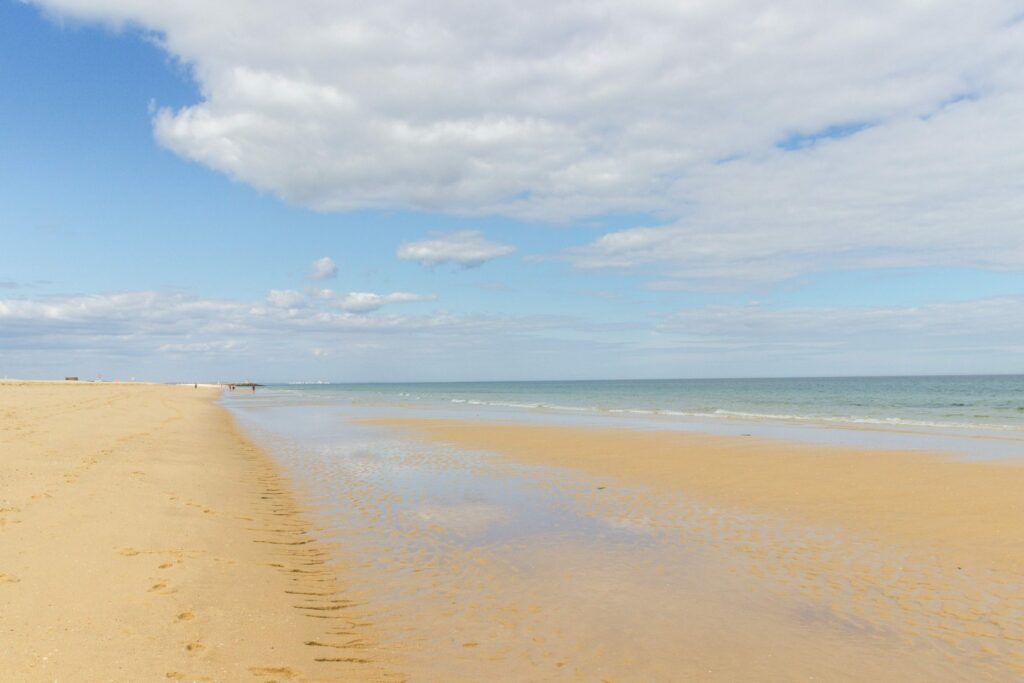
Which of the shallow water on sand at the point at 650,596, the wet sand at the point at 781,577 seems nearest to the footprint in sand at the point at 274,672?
the shallow water on sand at the point at 650,596

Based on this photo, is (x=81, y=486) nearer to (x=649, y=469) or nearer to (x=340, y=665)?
(x=340, y=665)

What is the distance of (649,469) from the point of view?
19.2m

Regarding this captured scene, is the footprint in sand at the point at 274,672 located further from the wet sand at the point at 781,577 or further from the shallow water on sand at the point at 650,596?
the wet sand at the point at 781,577

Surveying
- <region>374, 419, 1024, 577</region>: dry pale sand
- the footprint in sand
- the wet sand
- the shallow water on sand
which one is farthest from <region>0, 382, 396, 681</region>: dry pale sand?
<region>374, 419, 1024, 577</region>: dry pale sand

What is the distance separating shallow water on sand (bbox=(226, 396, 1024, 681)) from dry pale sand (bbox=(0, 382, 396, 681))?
2.12ft

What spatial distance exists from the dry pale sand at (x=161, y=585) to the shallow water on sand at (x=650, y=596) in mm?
645

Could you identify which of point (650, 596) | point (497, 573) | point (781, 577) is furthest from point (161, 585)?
point (781, 577)

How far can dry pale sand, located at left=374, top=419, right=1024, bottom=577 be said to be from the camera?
11.4 meters

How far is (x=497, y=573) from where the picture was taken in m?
8.99

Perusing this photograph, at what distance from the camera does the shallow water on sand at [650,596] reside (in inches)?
245

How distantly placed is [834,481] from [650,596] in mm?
11410

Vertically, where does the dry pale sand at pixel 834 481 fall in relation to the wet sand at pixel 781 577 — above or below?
above

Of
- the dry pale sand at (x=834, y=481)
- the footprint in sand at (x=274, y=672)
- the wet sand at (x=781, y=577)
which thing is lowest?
the wet sand at (x=781, y=577)

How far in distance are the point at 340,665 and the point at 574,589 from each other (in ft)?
11.5
